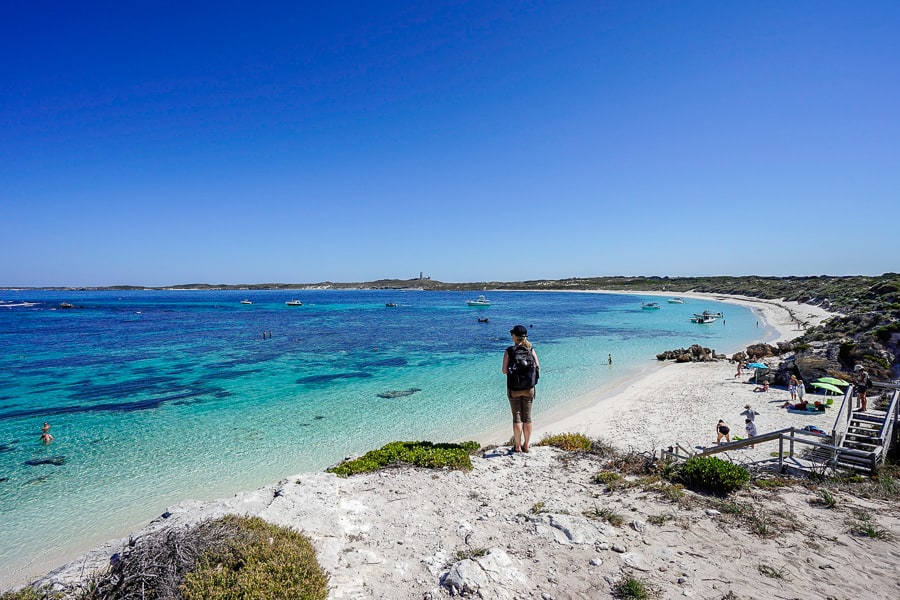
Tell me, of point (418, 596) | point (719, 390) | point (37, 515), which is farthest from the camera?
point (719, 390)

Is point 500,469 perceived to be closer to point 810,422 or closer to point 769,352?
point 810,422

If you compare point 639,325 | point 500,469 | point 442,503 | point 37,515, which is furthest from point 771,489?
point 639,325

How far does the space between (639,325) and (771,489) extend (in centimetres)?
5322

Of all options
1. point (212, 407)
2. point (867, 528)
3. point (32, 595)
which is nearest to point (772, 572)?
point (867, 528)

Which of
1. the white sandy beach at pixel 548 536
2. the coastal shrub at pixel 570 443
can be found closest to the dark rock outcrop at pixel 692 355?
the coastal shrub at pixel 570 443

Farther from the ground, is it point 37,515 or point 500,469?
point 500,469

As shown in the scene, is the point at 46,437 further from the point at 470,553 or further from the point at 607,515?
the point at 607,515

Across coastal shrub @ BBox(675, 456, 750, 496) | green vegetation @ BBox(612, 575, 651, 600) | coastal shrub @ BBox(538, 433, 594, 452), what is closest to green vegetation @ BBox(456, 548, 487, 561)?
green vegetation @ BBox(612, 575, 651, 600)

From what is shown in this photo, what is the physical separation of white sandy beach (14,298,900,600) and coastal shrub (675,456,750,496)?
0.30 metres

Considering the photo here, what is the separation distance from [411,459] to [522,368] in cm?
359

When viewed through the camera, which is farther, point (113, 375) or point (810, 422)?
point (113, 375)

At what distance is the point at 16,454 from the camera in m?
14.6

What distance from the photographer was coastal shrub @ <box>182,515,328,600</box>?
449 centimetres

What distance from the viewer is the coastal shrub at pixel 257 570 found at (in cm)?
449
